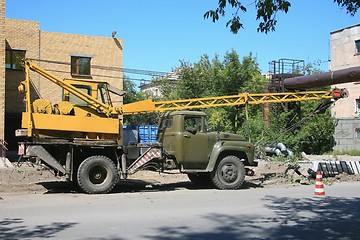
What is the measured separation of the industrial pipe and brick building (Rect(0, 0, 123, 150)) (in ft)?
36.5

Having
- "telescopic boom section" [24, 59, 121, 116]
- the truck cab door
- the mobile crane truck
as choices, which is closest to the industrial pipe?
the mobile crane truck

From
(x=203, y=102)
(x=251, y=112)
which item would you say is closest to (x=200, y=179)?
(x=203, y=102)

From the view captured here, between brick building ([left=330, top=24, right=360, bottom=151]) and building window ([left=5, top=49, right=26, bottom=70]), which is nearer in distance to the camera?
building window ([left=5, top=49, right=26, bottom=70])

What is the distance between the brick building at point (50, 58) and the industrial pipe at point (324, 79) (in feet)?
36.5

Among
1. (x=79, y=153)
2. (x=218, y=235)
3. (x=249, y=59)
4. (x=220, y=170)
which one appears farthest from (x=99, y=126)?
(x=249, y=59)

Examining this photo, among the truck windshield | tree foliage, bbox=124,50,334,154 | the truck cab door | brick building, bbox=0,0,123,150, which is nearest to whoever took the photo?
the truck cab door

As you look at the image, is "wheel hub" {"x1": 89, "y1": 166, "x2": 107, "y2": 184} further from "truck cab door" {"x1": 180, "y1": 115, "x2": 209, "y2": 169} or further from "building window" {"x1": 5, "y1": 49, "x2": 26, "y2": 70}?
"building window" {"x1": 5, "y1": 49, "x2": 26, "y2": 70}

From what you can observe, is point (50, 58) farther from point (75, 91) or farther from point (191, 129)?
point (191, 129)

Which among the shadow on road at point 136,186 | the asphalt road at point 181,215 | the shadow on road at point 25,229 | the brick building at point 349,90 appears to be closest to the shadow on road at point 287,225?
the asphalt road at point 181,215

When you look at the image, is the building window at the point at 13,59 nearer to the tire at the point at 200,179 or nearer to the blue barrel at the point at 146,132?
the blue barrel at the point at 146,132

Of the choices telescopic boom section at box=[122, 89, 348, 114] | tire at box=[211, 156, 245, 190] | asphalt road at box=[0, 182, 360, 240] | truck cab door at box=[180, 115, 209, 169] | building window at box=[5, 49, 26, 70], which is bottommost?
asphalt road at box=[0, 182, 360, 240]

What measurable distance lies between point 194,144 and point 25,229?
24.5 feet

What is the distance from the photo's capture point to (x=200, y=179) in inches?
634

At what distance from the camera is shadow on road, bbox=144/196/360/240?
300 inches
